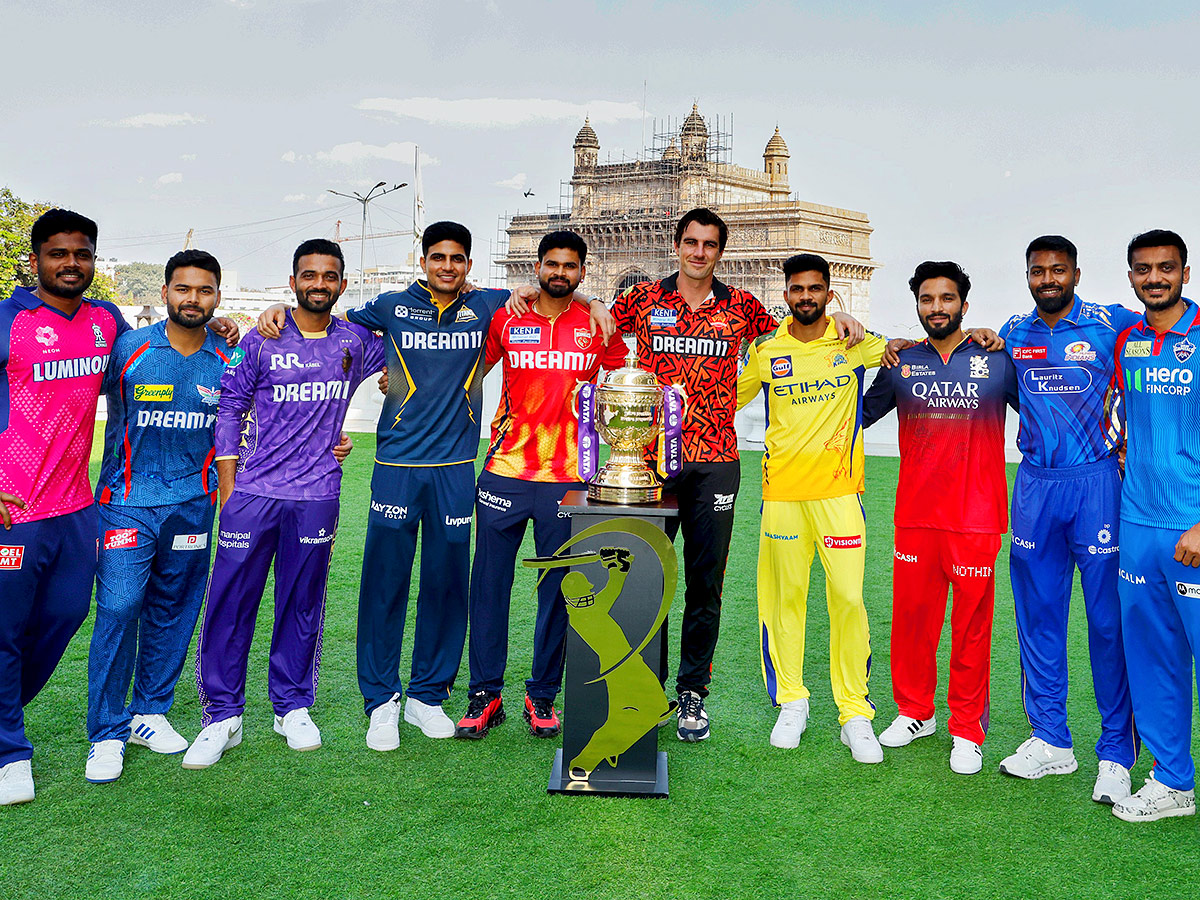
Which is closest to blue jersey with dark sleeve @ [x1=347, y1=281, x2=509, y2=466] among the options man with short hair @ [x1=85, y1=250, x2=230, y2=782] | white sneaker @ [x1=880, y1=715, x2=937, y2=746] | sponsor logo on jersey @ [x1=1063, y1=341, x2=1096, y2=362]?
man with short hair @ [x1=85, y1=250, x2=230, y2=782]

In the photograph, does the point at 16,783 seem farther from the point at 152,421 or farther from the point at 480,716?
the point at 480,716

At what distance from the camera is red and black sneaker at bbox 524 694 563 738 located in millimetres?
4145

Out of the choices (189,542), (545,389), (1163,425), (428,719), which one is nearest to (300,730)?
(428,719)

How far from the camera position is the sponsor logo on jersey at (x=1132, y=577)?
3479 millimetres

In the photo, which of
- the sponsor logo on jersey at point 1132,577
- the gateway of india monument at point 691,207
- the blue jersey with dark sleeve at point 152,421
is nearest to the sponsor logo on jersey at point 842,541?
the sponsor logo on jersey at point 1132,577

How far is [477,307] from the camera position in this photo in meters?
4.18

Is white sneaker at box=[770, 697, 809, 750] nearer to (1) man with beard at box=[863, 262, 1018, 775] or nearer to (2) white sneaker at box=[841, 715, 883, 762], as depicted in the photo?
(2) white sneaker at box=[841, 715, 883, 762]

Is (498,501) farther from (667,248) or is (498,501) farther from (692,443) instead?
(667,248)

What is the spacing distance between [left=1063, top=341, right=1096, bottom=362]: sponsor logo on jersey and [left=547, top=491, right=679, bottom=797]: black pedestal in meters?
1.58

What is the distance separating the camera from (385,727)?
13.1 feet

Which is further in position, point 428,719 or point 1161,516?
point 428,719

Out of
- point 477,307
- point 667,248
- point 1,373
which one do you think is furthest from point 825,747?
point 667,248

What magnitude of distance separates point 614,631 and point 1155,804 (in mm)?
1947

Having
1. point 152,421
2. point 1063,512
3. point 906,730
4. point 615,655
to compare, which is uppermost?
point 152,421
